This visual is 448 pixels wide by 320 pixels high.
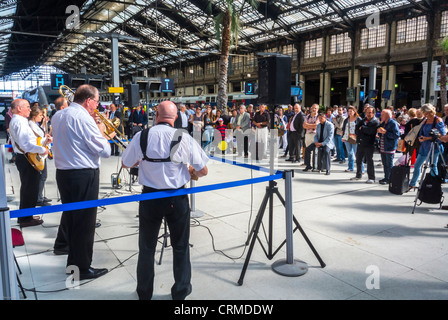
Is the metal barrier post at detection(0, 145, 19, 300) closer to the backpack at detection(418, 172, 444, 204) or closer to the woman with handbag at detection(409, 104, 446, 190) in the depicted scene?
the backpack at detection(418, 172, 444, 204)

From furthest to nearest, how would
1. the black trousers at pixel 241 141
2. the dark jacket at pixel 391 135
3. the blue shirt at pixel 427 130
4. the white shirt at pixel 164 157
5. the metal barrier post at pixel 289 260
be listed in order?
the black trousers at pixel 241 141
the dark jacket at pixel 391 135
the blue shirt at pixel 427 130
the metal barrier post at pixel 289 260
the white shirt at pixel 164 157

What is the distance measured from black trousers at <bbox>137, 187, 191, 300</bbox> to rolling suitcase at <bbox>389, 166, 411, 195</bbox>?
508 cm

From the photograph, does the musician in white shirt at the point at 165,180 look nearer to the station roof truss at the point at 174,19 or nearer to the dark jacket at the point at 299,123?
the dark jacket at the point at 299,123

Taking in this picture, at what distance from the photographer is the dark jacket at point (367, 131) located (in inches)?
294

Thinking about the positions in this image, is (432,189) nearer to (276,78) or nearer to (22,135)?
(276,78)

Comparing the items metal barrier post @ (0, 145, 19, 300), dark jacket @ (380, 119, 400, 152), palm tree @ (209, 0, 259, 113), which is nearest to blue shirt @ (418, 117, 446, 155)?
dark jacket @ (380, 119, 400, 152)

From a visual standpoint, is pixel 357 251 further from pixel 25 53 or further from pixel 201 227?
pixel 25 53

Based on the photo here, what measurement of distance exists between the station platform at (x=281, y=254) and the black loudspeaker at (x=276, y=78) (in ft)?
5.13

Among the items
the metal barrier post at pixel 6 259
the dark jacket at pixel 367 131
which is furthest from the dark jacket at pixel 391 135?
the metal barrier post at pixel 6 259

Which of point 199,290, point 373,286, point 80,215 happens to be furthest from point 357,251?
point 80,215

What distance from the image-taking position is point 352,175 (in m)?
8.70

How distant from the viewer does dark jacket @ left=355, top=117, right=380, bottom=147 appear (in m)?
7.47

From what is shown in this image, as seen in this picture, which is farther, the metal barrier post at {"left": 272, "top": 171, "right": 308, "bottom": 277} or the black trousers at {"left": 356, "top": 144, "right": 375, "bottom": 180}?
the black trousers at {"left": 356, "top": 144, "right": 375, "bottom": 180}

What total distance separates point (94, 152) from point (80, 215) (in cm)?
63
